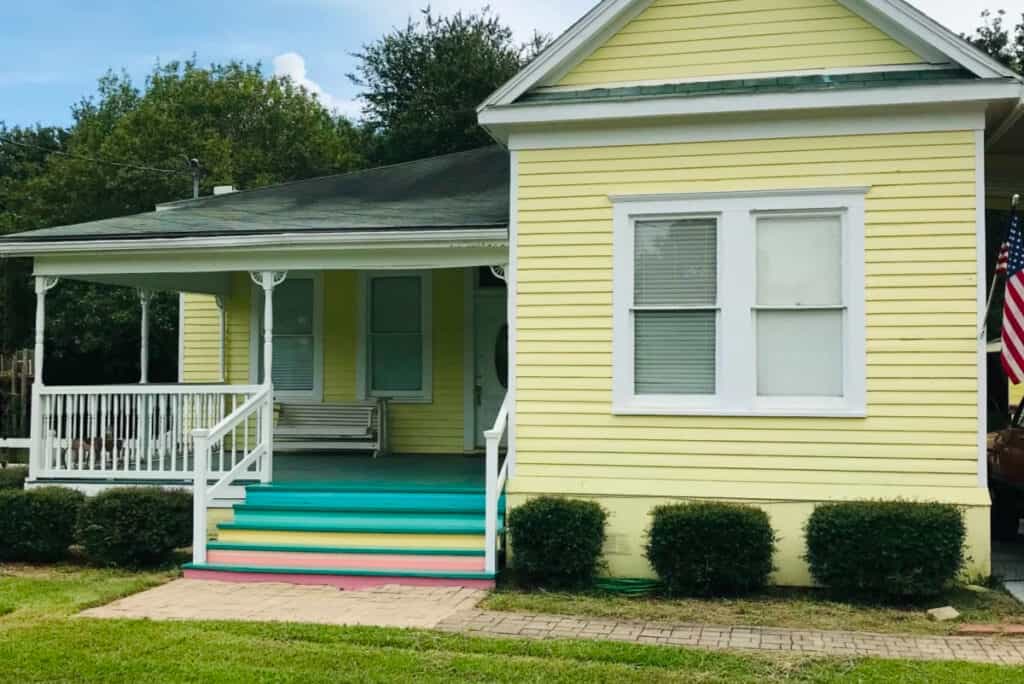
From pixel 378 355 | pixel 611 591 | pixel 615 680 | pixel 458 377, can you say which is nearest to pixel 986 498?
pixel 611 591

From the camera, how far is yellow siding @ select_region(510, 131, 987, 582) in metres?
8.27

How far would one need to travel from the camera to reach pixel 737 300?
868 cm

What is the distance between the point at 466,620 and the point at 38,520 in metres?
4.80

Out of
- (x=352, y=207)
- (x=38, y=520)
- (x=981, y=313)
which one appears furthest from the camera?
(x=352, y=207)

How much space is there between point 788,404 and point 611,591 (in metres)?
2.20

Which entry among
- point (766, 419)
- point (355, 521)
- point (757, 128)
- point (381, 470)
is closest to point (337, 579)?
point (355, 521)

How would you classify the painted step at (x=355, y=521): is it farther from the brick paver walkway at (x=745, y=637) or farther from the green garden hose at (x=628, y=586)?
the brick paver walkway at (x=745, y=637)

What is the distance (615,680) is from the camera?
5.72 metres

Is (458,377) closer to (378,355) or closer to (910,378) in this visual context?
(378,355)

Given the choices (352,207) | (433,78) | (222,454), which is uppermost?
(433,78)

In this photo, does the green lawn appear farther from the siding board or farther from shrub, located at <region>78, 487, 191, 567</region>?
the siding board

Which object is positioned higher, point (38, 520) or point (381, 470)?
point (381, 470)

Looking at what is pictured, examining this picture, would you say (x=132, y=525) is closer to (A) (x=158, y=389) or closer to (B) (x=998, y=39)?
(A) (x=158, y=389)

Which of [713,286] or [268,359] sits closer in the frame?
[713,286]
